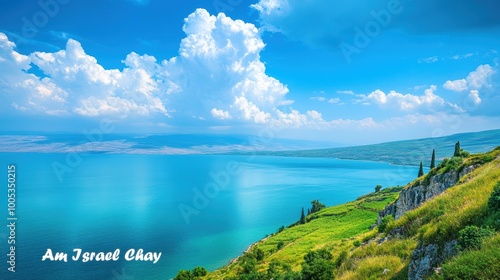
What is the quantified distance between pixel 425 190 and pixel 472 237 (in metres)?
30.3

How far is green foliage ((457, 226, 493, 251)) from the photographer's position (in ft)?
25.6

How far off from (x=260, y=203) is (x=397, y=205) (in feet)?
377

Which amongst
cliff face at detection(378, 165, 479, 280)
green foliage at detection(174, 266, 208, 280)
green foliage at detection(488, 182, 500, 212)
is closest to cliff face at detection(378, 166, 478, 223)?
cliff face at detection(378, 165, 479, 280)

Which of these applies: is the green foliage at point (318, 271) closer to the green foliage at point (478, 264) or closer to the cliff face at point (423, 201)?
the cliff face at point (423, 201)

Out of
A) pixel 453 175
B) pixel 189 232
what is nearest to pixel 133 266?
pixel 189 232

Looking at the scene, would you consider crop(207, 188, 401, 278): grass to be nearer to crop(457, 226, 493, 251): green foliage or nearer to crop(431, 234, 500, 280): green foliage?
crop(457, 226, 493, 251): green foliage

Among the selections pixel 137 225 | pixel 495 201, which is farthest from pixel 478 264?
pixel 137 225

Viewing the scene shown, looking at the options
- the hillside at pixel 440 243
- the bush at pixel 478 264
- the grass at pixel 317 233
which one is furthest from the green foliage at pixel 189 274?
the bush at pixel 478 264

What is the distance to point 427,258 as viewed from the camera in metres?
9.55

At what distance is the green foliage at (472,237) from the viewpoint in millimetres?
7803

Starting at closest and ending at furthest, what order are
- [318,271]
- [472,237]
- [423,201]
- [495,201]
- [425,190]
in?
[472,237] < [495,201] < [318,271] < [423,201] < [425,190]

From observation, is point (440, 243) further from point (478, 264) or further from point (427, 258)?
point (478, 264)

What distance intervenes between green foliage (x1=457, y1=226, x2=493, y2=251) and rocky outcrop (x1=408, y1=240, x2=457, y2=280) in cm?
44

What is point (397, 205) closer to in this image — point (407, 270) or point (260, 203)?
point (407, 270)
